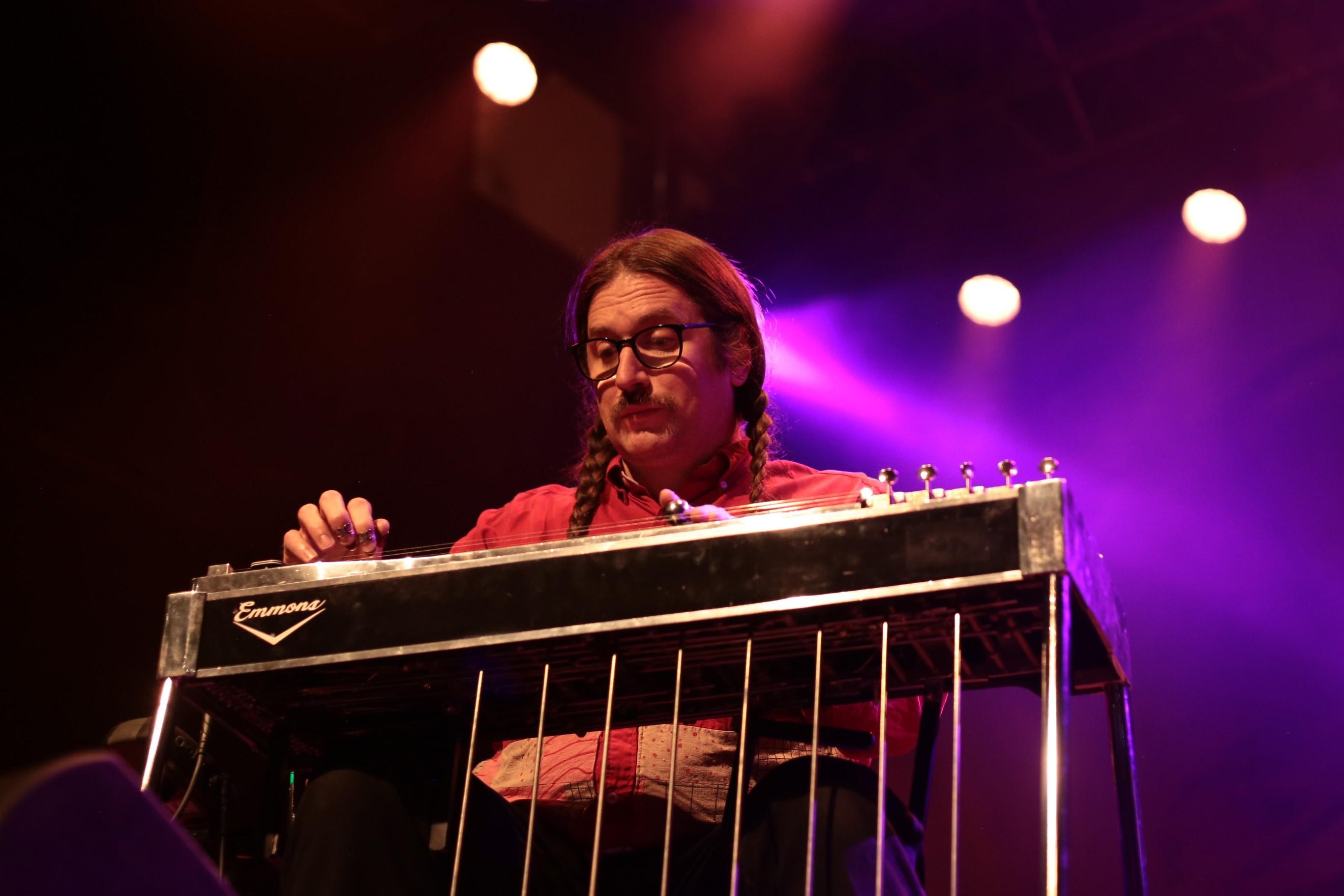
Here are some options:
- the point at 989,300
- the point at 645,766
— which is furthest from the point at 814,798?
the point at 989,300

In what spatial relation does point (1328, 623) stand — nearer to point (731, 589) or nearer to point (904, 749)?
point (904, 749)

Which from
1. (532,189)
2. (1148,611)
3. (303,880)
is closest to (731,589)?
(303,880)

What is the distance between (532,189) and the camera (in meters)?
3.82

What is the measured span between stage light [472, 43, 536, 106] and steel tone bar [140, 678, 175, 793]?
2.83 metres

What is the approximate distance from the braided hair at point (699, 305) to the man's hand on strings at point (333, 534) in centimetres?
53

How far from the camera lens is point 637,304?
6.84ft

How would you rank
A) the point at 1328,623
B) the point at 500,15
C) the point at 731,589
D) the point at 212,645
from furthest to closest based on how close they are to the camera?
1. the point at 500,15
2. the point at 1328,623
3. the point at 212,645
4. the point at 731,589

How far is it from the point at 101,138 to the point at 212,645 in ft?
7.15

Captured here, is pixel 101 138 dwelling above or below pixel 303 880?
above

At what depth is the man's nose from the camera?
1.98 meters

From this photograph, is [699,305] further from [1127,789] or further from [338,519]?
[1127,789]

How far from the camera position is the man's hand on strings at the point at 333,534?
5.09 ft

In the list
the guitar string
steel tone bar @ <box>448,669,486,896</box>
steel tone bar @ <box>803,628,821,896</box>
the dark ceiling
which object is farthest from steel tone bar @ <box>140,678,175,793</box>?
the dark ceiling

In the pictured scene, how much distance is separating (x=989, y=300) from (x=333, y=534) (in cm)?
263
